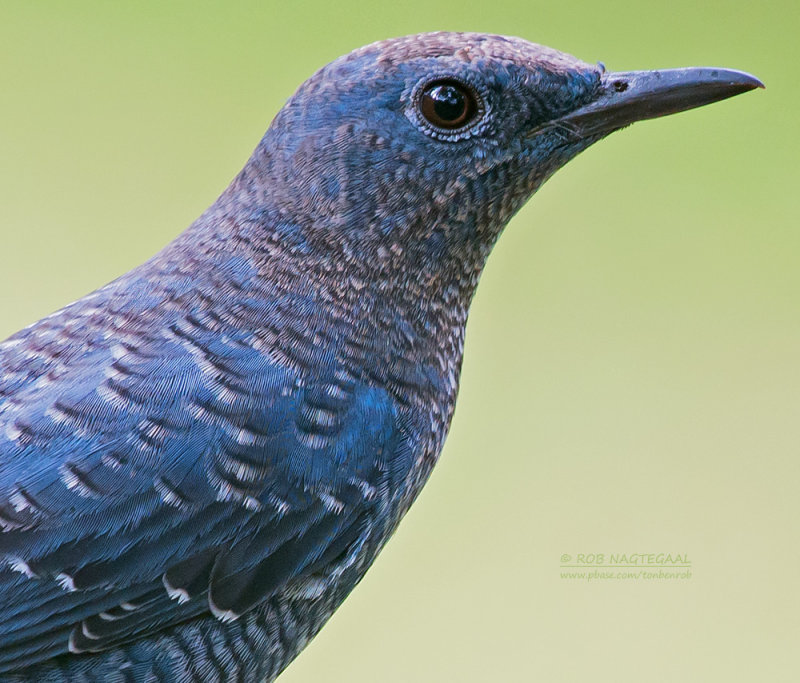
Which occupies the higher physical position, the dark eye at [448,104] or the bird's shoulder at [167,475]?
the dark eye at [448,104]

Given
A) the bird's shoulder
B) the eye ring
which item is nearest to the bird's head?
the eye ring

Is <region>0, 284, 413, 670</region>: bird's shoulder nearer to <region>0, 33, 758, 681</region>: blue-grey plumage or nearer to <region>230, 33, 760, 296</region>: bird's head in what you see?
<region>0, 33, 758, 681</region>: blue-grey plumage

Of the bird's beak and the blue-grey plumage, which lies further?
the bird's beak

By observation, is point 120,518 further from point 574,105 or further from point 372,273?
point 574,105

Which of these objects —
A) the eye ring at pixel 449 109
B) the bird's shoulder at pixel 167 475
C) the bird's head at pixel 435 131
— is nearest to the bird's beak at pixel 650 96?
the bird's head at pixel 435 131

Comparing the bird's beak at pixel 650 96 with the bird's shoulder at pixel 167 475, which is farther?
the bird's beak at pixel 650 96

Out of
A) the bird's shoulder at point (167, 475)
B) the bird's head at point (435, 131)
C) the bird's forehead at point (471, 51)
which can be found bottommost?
the bird's shoulder at point (167, 475)

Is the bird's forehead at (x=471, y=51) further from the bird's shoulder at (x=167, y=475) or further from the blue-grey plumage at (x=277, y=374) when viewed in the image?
the bird's shoulder at (x=167, y=475)
